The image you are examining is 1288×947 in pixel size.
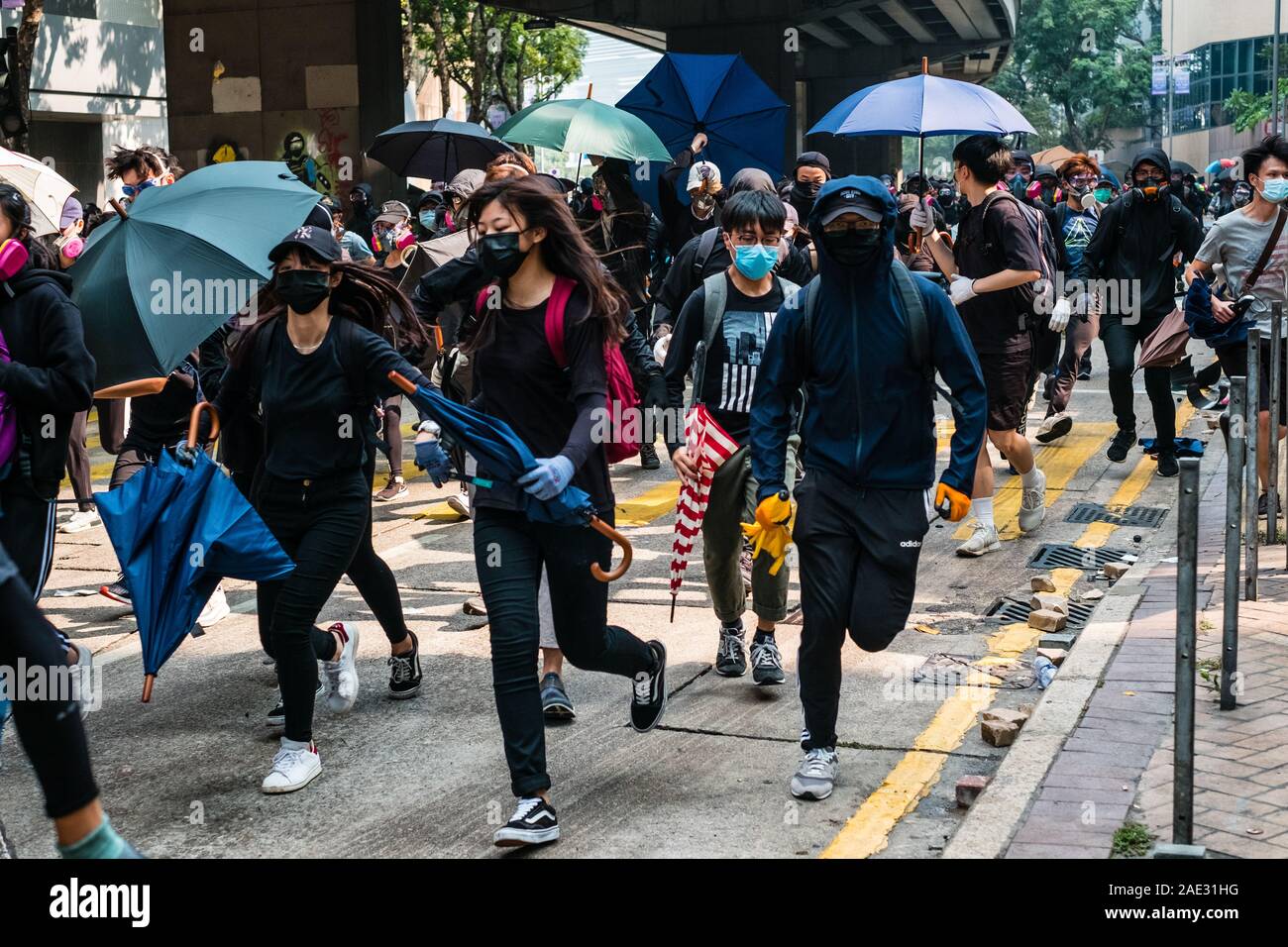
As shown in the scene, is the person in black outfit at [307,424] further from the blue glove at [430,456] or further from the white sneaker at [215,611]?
the white sneaker at [215,611]

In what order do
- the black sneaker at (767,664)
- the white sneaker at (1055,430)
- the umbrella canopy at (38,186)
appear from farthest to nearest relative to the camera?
the white sneaker at (1055,430) < the umbrella canopy at (38,186) < the black sneaker at (767,664)

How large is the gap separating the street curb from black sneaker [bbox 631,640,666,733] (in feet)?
3.94

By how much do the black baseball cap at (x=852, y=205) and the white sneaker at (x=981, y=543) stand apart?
403 centimetres

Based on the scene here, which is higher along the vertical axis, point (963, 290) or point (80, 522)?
point (963, 290)

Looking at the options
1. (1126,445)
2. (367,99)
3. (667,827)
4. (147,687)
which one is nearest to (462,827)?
(667,827)

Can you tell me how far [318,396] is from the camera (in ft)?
17.7

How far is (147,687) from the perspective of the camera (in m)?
4.99

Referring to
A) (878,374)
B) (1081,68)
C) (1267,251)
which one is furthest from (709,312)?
(1081,68)

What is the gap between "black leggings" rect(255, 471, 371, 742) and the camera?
17.4 feet

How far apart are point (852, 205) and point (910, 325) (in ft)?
1.35

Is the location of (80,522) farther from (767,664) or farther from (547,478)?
(547,478)

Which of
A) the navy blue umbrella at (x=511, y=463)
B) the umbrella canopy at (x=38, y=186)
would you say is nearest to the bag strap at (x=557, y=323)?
the navy blue umbrella at (x=511, y=463)

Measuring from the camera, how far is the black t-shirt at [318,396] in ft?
17.7

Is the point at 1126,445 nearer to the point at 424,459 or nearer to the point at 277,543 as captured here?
the point at 424,459
